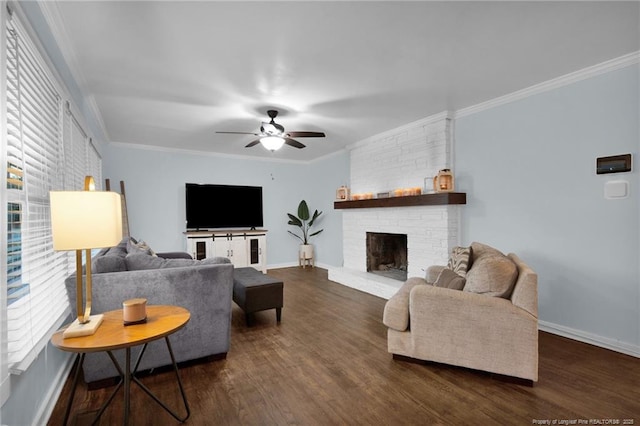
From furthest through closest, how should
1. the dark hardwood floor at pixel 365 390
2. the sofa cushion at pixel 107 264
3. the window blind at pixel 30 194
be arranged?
the sofa cushion at pixel 107 264 < the dark hardwood floor at pixel 365 390 < the window blind at pixel 30 194

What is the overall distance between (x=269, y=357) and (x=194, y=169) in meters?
4.40

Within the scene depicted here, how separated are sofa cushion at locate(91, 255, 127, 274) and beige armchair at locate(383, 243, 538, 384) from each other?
2090mm

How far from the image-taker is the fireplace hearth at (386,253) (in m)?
5.20

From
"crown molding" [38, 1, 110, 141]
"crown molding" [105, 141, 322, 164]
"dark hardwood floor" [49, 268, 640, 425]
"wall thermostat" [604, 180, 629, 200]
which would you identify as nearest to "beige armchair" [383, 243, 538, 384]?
"dark hardwood floor" [49, 268, 640, 425]

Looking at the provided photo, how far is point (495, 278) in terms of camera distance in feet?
7.46

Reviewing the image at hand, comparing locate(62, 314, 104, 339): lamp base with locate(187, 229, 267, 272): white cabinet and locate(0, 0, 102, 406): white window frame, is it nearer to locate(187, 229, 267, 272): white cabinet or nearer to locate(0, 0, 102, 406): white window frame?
locate(0, 0, 102, 406): white window frame

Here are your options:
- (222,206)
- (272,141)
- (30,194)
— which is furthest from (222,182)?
(30,194)

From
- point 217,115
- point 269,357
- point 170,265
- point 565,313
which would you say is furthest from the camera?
point 217,115

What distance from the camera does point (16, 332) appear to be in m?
1.48

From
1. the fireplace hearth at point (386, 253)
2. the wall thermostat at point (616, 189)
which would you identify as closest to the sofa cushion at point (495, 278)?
the wall thermostat at point (616, 189)

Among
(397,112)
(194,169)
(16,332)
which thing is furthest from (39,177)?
(194,169)

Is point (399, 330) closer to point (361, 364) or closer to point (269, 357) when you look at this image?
point (361, 364)

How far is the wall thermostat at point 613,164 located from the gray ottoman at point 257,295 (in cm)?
319

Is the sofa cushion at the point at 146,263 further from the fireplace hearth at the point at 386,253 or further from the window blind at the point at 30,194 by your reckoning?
the fireplace hearth at the point at 386,253
